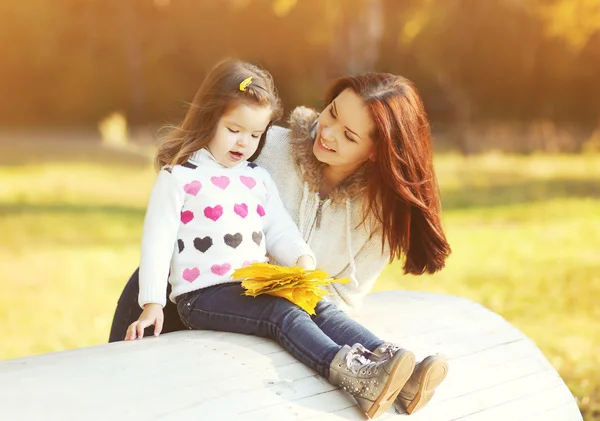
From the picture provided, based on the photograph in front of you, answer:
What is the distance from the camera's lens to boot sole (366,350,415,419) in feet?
7.59

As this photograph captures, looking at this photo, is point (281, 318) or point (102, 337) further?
point (102, 337)

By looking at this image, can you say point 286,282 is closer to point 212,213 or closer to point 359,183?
point 212,213

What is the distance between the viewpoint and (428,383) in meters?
2.44

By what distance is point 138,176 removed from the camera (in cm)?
962

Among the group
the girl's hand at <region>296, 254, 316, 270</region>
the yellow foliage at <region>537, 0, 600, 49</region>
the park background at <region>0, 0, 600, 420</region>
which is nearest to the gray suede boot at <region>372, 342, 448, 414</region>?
the girl's hand at <region>296, 254, 316, 270</region>

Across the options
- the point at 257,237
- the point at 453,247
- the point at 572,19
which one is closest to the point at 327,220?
the point at 257,237

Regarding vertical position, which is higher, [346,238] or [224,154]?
[224,154]

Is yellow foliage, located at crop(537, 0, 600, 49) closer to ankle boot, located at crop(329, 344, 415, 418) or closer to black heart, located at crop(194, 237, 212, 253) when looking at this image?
black heart, located at crop(194, 237, 212, 253)

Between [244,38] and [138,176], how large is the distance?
202 centimetres

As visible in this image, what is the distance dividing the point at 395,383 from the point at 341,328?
314 millimetres

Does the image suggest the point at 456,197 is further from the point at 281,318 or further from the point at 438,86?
the point at 281,318

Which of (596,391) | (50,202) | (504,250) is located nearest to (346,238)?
(596,391)

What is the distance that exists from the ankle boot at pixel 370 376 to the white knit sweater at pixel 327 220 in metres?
0.62

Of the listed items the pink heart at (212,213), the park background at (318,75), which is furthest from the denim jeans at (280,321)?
the park background at (318,75)
